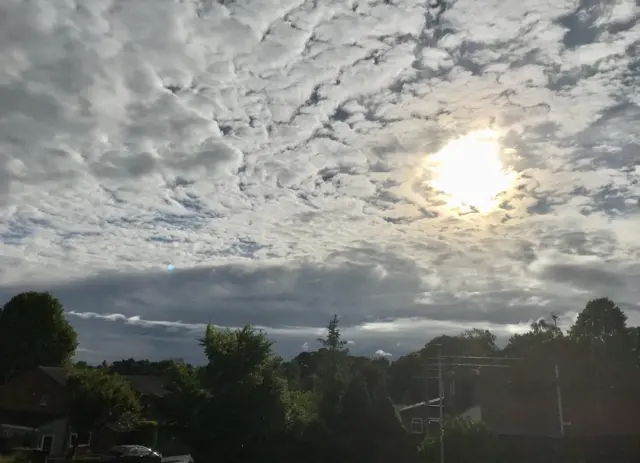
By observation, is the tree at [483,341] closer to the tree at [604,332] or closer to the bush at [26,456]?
the tree at [604,332]

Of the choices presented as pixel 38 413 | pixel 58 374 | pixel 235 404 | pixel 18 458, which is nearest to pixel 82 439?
pixel 38 413

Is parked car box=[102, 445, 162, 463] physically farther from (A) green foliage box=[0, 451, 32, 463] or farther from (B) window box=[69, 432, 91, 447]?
(B) window box=[69, 432, 91, 447]

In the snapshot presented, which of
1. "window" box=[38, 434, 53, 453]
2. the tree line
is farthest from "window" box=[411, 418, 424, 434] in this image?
"window" box=[38, 434, 53, 453]

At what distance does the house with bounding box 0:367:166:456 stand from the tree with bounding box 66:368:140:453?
156 cm

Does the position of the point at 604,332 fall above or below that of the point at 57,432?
above

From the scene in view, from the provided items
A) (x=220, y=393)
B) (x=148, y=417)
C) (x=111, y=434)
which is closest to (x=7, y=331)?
(x=148, y=417)

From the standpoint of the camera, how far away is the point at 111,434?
49000 millimetres

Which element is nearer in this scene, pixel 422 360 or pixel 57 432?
pixel 57 432

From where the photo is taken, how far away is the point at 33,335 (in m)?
67.0

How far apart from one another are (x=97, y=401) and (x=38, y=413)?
10.2 m

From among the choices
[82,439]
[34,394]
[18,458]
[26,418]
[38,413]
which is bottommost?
[82,439]

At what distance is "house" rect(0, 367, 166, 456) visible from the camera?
4678 centimetres

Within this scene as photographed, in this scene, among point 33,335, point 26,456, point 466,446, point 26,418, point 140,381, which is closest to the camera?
point 26,456

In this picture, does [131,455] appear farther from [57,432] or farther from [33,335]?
[33,335]
